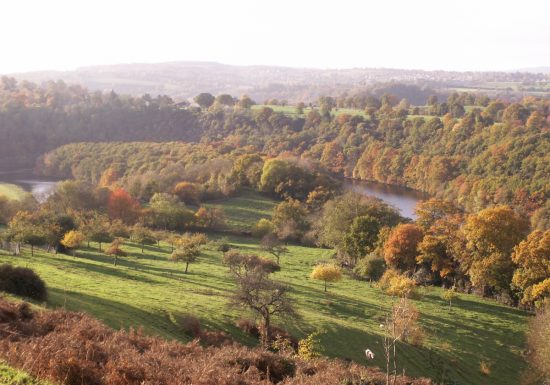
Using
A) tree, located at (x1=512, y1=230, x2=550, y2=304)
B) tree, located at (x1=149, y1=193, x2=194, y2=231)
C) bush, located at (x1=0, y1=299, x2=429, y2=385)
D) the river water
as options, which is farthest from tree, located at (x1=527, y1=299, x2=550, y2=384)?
the river water

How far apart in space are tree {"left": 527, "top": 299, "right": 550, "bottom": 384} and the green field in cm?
98

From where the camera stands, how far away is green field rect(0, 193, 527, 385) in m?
25.5

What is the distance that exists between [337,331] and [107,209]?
49120mm

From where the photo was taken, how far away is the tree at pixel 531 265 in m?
41.9

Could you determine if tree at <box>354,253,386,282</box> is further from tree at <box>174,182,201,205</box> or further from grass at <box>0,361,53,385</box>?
tree at <box>174,182,201,205</box>

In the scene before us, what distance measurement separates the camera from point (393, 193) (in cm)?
12494

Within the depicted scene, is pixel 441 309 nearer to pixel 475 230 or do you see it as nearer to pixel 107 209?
pixel 475 230

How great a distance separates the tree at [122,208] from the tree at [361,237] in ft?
95.0

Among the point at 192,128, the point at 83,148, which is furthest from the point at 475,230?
the point at 192,128

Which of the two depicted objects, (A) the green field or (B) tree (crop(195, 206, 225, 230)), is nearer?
(A) the green field

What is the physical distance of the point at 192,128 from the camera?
176125 mm

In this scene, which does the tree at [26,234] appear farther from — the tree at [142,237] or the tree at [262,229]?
the tree at [262,229]

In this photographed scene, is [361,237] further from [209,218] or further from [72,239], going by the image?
[72,239]

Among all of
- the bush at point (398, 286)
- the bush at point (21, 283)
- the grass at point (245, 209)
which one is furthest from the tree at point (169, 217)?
the bush at point (21, 283)
